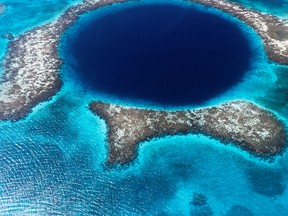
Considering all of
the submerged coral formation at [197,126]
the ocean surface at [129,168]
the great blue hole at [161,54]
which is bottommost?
the ocean surface at [129,168]

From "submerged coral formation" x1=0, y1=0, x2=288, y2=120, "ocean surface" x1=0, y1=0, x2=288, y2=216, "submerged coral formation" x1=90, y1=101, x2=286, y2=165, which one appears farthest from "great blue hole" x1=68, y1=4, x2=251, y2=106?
"submerged coral formation" x1=0, y1=0, x2=288, y2=120

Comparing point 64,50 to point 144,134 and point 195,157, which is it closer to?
point 144,134

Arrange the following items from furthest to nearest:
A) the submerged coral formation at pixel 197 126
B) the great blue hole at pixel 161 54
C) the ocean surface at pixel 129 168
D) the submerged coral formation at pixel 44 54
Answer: the great blue hole at pixel 161 54
the submerged coral formation at pixel 44 54
the submerged coral formation at pixel 197 126
the ocean surface at pixel 129 168

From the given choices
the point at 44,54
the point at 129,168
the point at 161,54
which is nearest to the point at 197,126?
the point at 129,168

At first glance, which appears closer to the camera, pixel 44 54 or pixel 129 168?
pixel 129 168

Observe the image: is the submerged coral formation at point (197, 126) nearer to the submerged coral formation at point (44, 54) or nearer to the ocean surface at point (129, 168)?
the ocean surface at point (129, 168)

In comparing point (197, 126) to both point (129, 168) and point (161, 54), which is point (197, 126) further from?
point (161, 54)

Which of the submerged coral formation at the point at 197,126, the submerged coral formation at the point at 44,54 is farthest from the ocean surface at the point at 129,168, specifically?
the submerged coral formation at the point at 44,54
